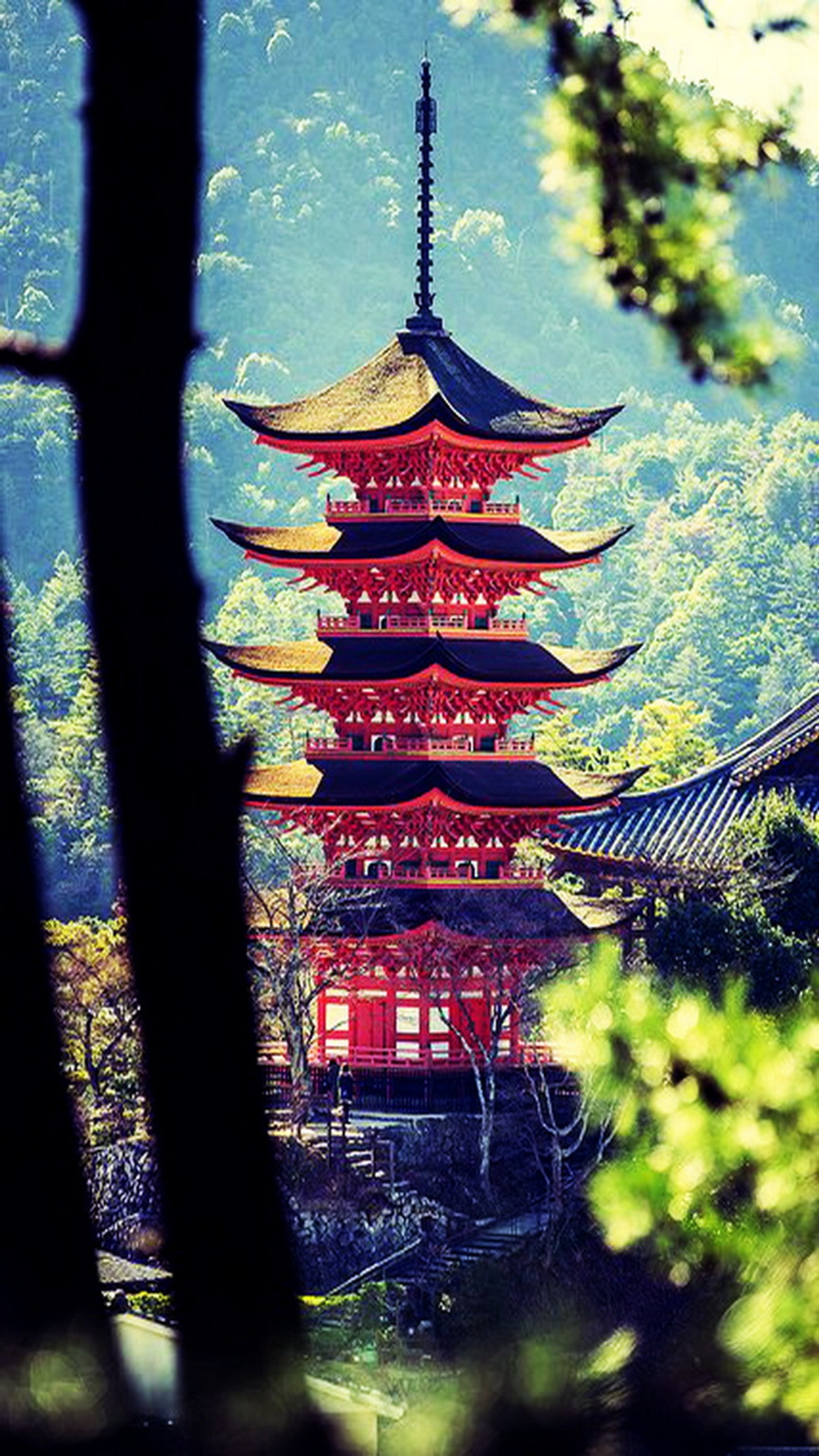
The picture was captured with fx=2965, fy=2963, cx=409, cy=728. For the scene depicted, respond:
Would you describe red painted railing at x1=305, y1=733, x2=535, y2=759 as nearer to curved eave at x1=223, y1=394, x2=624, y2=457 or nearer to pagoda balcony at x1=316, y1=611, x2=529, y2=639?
pagoda balcony at x1=316, y1=611, x2=529, y2=639

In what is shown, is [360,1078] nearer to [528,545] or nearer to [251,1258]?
[528,545]

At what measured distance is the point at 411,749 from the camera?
3266cm

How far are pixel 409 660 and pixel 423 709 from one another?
3.20 ft

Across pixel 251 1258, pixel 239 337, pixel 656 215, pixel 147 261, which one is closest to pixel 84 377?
pixel 147 261

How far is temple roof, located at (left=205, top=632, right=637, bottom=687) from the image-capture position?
31844 millimetres

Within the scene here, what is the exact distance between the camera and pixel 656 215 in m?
5.17

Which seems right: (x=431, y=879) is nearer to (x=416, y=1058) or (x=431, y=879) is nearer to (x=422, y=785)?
(x=422, y=785)

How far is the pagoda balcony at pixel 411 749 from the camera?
3253 cm

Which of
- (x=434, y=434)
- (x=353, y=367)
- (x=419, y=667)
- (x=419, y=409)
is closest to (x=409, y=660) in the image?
(x=419, y=667)

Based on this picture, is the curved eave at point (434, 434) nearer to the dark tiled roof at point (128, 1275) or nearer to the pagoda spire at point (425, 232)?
the pagoda spire at point (425, 232)

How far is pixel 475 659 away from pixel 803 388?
146293 mm

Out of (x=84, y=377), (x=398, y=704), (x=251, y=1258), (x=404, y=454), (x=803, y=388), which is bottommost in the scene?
(x=803, y=388)

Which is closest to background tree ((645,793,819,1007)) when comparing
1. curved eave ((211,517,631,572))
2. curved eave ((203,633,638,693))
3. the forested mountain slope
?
curved eave ((203,633,638,693))

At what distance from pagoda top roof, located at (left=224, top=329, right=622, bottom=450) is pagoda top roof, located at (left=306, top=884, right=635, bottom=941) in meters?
5.08
